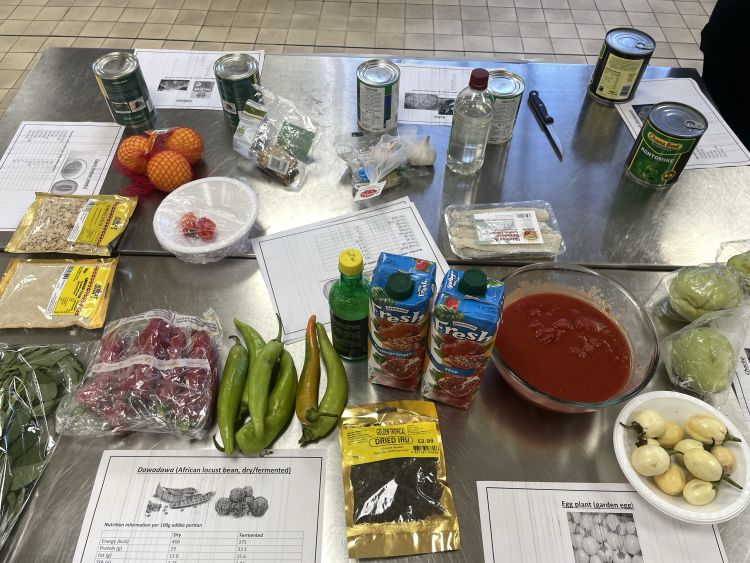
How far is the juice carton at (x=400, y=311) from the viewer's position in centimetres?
69

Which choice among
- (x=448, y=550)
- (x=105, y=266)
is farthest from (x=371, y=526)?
(x=105, y=266)

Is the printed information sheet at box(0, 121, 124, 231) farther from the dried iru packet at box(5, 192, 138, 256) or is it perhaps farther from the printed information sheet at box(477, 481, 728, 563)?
the printed information sheet at box(477, 481, 728, 563)

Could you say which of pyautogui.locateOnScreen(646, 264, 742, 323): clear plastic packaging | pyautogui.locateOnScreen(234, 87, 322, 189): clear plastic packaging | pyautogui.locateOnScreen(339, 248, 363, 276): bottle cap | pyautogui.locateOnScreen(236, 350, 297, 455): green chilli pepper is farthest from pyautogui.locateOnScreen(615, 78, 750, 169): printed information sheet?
pyautogui.locateOnScreen(236, 350, 297, 455): green chilli pepper

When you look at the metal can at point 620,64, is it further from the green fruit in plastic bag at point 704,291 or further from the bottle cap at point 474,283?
the bottle cap at point 474,283

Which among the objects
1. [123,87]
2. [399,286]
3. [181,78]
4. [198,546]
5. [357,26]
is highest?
[399,286]

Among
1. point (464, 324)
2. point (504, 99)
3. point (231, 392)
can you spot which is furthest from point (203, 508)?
point (504, 99)

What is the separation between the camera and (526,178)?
4.13 ft

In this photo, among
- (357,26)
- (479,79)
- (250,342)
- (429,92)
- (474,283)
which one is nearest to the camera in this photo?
→ (474,283)

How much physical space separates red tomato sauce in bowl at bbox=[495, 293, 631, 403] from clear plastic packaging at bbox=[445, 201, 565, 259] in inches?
8.3

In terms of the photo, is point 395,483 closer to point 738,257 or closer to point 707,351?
point 707,351

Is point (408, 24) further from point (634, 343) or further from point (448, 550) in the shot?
point (448, 550)

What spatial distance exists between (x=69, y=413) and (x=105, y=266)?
0.34 meters

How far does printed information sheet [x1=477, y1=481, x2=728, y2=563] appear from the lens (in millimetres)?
750

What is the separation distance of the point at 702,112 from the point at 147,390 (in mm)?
1572
